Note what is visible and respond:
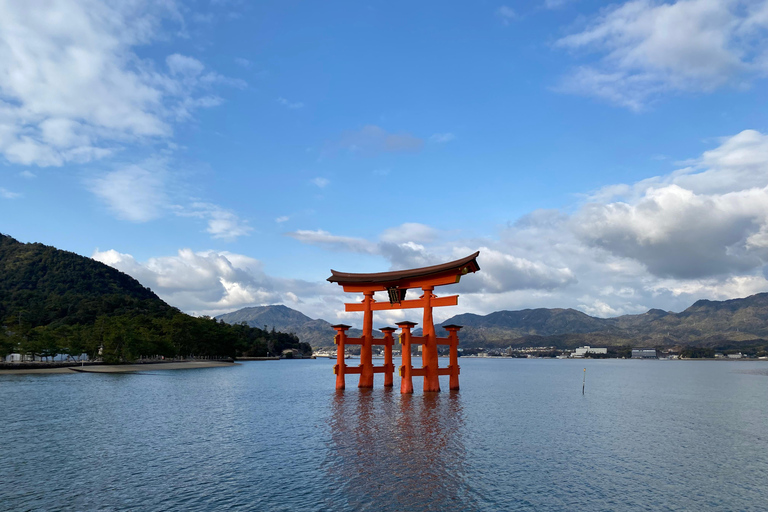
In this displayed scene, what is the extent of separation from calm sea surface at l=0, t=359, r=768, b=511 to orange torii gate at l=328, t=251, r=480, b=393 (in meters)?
4.98

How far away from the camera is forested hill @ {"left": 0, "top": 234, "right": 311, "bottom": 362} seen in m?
86.3

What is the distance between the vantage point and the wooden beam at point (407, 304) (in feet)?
138

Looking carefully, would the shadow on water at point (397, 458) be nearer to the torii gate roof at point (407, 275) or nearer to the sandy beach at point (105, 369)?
the torii gate roof at point (407, 275)

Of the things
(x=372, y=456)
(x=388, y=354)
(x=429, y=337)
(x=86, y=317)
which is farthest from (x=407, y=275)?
(x=86, y=317)

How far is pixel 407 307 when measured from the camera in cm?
4519

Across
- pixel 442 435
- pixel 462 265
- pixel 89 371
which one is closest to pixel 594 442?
pixel 442 435

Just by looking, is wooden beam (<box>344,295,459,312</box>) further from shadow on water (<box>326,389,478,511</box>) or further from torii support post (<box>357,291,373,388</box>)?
shadow on water (<box>326,389,478,511</box>)

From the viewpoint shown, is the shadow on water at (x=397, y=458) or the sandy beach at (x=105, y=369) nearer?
the shadow on water at (x=397, y=458)

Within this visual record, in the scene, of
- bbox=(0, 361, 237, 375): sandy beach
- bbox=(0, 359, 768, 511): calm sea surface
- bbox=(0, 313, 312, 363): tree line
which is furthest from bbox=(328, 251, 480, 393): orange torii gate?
bbox=(0, 313, 312, 363): tree line

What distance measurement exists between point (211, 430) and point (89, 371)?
61.4 metres

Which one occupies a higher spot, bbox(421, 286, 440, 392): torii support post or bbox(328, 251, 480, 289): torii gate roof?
bbox(328, 251, 480, 289): torii gate roof

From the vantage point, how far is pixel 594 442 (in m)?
25.9

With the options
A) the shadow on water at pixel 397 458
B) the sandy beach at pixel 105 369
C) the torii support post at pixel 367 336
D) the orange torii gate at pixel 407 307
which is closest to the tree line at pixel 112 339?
the sandy beach at pixel 105 369

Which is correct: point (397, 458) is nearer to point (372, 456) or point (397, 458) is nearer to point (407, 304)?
point (372, 456)
